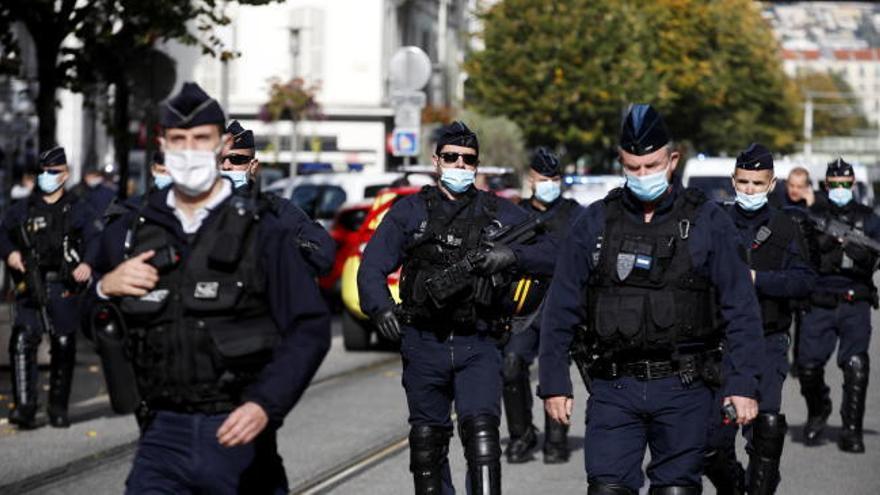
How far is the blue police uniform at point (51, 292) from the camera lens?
38.8 feet

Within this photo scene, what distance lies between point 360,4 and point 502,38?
26.2 ft

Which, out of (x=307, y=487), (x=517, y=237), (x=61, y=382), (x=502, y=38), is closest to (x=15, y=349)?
(x=61, y=382)

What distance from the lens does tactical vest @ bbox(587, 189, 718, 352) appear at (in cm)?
654

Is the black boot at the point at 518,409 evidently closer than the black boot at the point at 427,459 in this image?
No

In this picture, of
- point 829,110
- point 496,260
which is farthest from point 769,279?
point 829,110

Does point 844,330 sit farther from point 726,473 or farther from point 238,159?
point 238,159

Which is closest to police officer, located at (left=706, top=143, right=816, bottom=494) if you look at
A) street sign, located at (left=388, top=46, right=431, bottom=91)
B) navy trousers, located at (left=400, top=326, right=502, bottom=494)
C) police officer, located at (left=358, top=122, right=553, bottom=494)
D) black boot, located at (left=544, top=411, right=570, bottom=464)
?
police officer, located at (left=358, top=122, right=553, bottom=494)

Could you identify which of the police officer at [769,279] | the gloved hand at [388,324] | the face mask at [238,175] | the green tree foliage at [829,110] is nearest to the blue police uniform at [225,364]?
the gloved hand at [388,324]

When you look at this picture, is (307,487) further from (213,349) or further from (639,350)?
(213,349)

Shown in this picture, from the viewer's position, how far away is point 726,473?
313 inches

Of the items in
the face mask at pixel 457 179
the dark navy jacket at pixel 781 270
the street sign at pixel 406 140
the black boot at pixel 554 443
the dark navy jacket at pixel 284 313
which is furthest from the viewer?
the street sign at pixel 406 140

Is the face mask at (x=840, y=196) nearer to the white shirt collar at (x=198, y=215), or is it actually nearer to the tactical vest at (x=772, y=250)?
the tactical vest at (x=772, y=250)

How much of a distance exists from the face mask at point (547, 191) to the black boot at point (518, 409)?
1009 millimetres

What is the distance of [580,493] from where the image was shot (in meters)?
9.69
